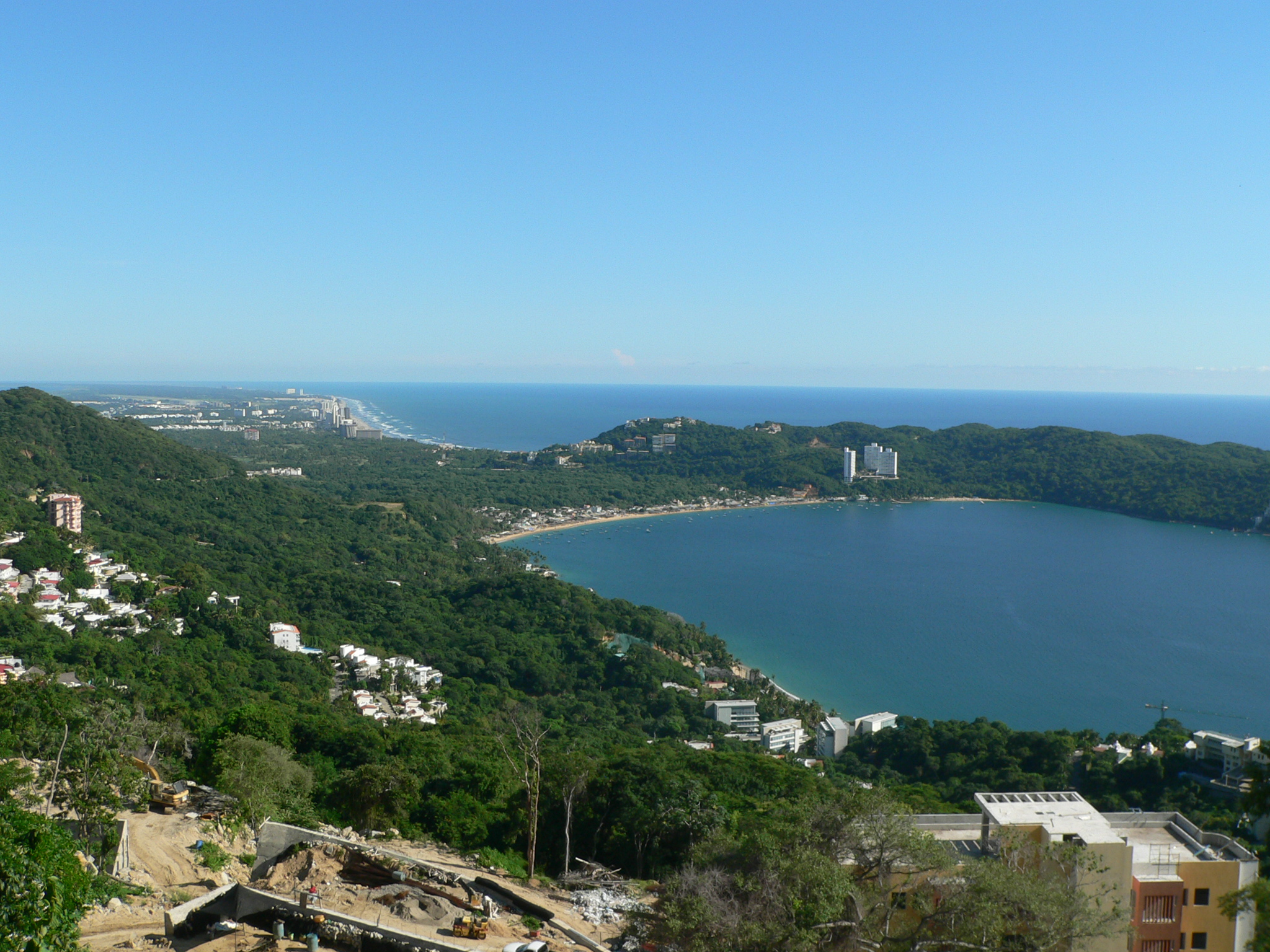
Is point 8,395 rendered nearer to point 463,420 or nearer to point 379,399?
point 463,420

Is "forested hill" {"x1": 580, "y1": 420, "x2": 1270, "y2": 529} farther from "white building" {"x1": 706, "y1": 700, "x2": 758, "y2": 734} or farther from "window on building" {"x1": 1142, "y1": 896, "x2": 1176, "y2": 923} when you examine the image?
"window on building" {"x1": 1142, "y1": 896, "x2": 1176, "y2": 923}

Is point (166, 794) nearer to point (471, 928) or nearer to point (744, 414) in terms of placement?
point (471, 928)

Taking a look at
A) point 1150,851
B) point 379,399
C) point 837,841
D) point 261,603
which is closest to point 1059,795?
point 1150,851

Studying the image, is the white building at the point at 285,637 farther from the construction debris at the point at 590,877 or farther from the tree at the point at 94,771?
the construction debris at the point at 590,877

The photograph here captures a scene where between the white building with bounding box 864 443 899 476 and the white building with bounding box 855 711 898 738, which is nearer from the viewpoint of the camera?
the white building with bounding box 855 711 898 738

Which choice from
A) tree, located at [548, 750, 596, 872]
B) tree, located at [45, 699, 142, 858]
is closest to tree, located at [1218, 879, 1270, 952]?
tree, located at [548, 750, 596, 872]

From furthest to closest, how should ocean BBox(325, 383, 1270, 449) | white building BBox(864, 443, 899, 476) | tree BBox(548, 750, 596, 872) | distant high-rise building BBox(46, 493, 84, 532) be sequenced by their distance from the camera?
1. ocean BBox(325, 383, 1270, 449)
2. white building BBox(864, 443, 899, 476)
3. distant high-rise building BBox(46, 493, 84, 532)
4. tree BBox(548, 750, 596, 872)

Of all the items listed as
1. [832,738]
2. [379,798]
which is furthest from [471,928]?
[832,738]
